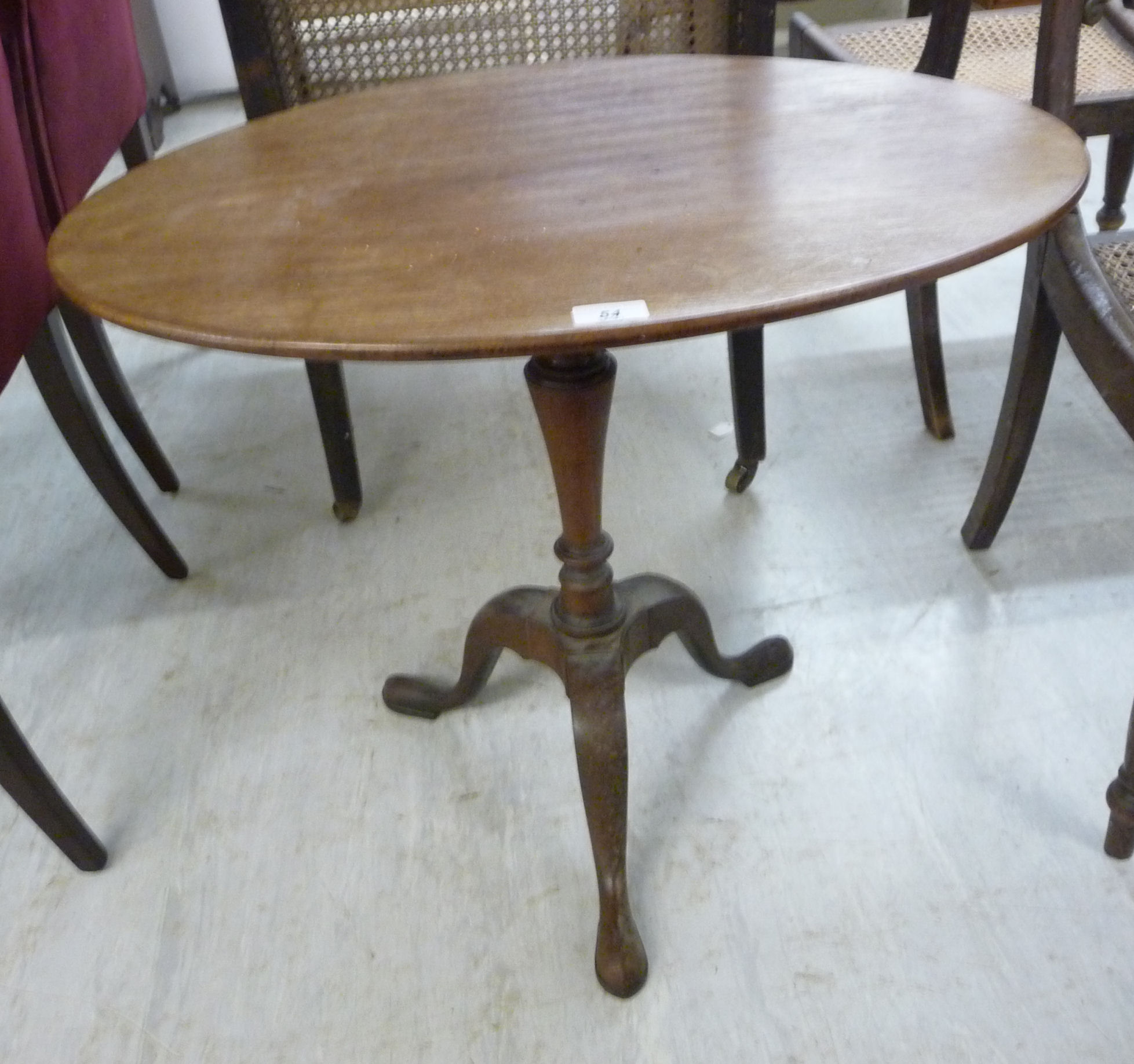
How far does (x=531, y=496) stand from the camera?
1591 mm

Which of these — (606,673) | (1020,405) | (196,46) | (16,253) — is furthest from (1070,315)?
(196,46)

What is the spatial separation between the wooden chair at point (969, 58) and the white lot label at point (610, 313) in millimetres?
949

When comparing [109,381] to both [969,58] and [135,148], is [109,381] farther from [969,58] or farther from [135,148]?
[969,58]

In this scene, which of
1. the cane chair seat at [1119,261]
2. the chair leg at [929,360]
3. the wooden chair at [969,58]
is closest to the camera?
the cane chair seat at [1119,261]

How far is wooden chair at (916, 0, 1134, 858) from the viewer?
0.98 m

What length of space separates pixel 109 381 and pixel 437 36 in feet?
2.14

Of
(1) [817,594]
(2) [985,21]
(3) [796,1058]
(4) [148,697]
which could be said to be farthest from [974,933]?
(2) [985,21]

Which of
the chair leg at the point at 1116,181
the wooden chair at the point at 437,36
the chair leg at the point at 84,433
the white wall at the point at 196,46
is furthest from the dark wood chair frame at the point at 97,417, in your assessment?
the white wall at the point at 196,46

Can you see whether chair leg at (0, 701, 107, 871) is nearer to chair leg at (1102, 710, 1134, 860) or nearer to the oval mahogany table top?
the oval mahogany table top

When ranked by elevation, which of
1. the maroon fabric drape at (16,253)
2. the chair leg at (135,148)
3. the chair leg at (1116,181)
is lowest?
the chair leg at (1116,181)

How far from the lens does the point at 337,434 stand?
1480mm

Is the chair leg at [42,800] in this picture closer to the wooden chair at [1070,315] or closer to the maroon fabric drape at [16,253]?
the maroon fabric drape at [16,253]

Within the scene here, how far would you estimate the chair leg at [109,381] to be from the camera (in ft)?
4.48

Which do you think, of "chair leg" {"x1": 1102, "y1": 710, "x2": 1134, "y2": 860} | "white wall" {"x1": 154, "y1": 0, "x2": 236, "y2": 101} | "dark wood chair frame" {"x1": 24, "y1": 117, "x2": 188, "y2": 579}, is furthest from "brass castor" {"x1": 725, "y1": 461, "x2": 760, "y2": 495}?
"white wall" {"x1": 154, "y1": 0, "x2": 236, "y2": 101}
